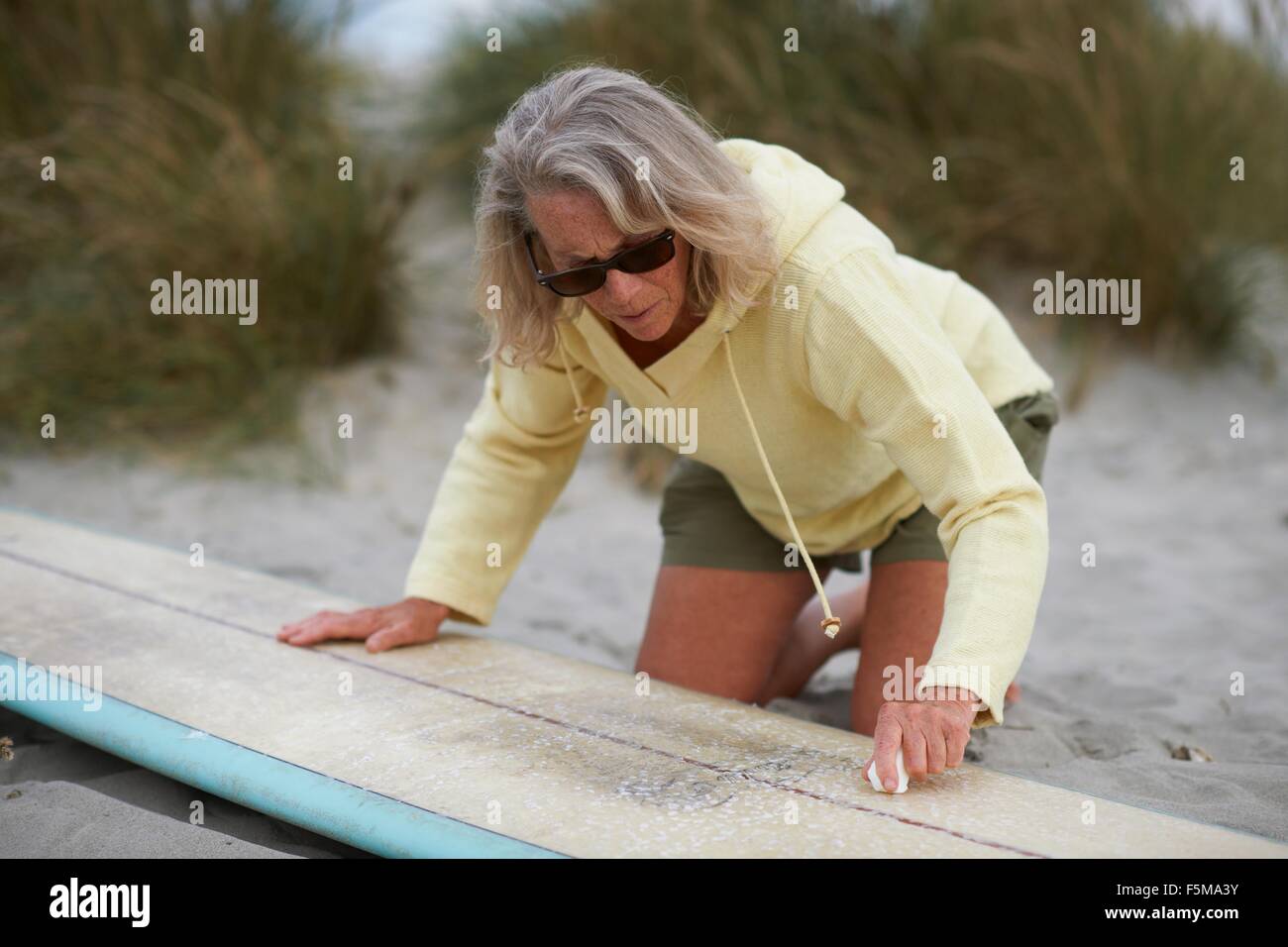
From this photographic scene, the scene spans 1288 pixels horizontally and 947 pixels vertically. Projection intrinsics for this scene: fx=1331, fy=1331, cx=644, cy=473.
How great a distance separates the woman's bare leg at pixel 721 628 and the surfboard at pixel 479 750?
215 millimetres

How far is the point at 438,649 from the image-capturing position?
266 centimetres

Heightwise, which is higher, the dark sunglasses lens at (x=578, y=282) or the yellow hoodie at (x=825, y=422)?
the dark sunglasses lens at (x=578, y=282)

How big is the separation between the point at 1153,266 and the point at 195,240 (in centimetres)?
358

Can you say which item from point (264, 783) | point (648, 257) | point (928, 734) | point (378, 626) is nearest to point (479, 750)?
point (264, 783)

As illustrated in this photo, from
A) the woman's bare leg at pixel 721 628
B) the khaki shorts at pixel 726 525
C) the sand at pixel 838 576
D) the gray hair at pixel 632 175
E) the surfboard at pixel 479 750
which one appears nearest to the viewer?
the surfboard at pixel 479 750

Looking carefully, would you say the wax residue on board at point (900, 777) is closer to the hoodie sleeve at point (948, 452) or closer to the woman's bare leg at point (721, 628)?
the hoodie sleeve at point (948, 452)

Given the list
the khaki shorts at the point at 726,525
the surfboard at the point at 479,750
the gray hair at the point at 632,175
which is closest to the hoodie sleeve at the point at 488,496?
the surfboard at the point at 479,750

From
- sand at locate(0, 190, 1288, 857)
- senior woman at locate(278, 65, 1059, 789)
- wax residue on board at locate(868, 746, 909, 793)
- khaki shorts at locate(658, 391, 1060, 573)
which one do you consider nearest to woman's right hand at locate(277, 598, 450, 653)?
senior woman at locate(278, 65, 1059, 789)

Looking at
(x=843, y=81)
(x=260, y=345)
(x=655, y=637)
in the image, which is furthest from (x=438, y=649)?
(x=843, y=81)

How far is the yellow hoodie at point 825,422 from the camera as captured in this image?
6.40 feet

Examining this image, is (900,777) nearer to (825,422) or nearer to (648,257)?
(825,422)

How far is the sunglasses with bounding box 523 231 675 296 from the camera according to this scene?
2.00 m

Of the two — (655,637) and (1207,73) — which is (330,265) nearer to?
(655,637)

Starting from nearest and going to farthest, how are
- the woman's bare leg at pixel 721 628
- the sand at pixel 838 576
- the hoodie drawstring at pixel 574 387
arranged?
the sand at pixel 838 576 < the hoodie drawstring at pixel 574 387 < the woman's bare leg at pixel 721 628
